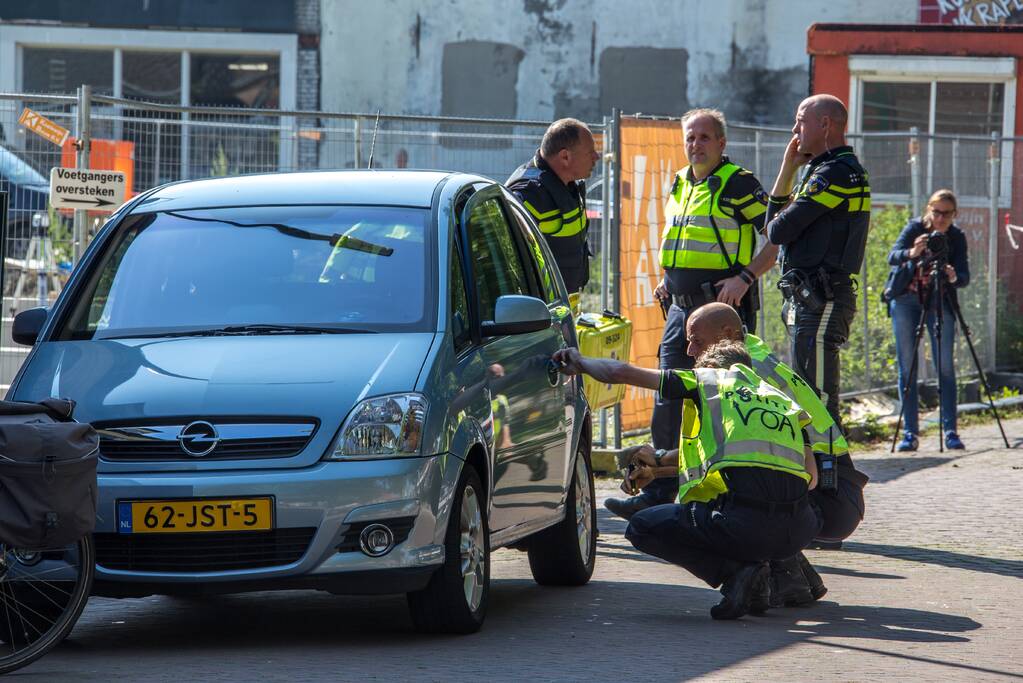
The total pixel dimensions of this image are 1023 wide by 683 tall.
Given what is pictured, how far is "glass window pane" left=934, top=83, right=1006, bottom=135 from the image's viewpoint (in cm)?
2381

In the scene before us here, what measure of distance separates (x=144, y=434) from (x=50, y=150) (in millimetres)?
6313

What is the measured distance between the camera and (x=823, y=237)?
29.8 feet

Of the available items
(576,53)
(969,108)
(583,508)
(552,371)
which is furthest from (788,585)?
(576,53)

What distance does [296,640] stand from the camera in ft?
20.9

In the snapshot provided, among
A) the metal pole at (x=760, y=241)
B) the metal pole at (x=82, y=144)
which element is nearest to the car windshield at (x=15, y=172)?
the metal pole at (x=82, y=144)

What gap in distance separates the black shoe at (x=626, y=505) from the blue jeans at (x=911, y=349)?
5269mm

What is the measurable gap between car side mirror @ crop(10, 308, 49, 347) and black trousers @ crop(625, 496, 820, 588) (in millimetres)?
2460

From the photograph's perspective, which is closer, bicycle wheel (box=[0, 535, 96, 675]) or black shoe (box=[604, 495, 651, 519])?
bicycle wheel (box=[0, 535, 96, 675])

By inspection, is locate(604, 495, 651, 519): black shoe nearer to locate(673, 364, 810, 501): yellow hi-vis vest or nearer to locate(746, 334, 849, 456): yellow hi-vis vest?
locate(746, 334, 849, 456): yellow hi-vis vest

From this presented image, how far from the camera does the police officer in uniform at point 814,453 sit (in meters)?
7.23

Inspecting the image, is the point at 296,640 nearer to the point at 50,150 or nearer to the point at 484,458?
the point at 484,458

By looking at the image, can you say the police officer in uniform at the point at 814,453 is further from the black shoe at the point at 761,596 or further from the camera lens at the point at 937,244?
the camera lens at the point at 937,244

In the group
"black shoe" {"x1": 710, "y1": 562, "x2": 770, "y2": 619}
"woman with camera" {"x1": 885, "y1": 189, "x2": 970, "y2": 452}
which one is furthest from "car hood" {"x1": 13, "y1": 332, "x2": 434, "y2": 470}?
"woman with camera" {"x1": 885, "y1": 189, "x2": 970, "y2": 452}

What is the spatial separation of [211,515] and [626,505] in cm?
319
